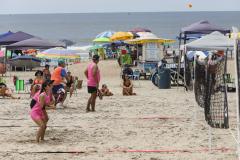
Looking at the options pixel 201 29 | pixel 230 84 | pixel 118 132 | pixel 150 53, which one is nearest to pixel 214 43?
pixel 230 84

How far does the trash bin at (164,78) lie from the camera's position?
17719 millimetres

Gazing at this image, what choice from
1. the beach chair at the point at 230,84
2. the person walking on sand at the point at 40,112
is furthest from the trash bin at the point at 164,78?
the person walking on sand at the point at 40,112

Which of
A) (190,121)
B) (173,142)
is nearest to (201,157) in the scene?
(173,142)

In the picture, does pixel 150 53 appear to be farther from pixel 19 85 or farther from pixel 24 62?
pixel 24 62

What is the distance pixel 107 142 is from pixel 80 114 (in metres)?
3.03

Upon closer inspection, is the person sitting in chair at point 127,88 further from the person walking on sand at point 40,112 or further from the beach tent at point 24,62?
the beach tent at point 24,62

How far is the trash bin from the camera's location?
58.1ft

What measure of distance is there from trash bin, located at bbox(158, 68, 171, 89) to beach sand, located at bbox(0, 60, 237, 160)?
135 inches

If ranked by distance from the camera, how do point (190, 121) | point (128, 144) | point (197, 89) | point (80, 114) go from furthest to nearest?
1. point (80, 114)
2. point (190, 121)
3. point (197, 89)
4. point (128, 144)

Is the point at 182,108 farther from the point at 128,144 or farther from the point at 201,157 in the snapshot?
the point at 201,157

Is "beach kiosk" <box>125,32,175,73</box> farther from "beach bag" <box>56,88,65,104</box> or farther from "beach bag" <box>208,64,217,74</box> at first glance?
"beach bag" <box>208,64,217,74</box>

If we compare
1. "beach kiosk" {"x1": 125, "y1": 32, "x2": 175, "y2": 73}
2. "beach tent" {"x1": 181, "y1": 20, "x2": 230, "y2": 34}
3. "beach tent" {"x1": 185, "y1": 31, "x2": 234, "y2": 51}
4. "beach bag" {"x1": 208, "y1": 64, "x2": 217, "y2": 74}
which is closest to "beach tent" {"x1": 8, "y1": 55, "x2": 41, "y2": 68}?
"beach kiosk" {"x1": 125, "y1": 32, "x2": 175, "y2": 73}

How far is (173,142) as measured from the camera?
8.68 metres

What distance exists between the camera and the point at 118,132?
31.4 ft
